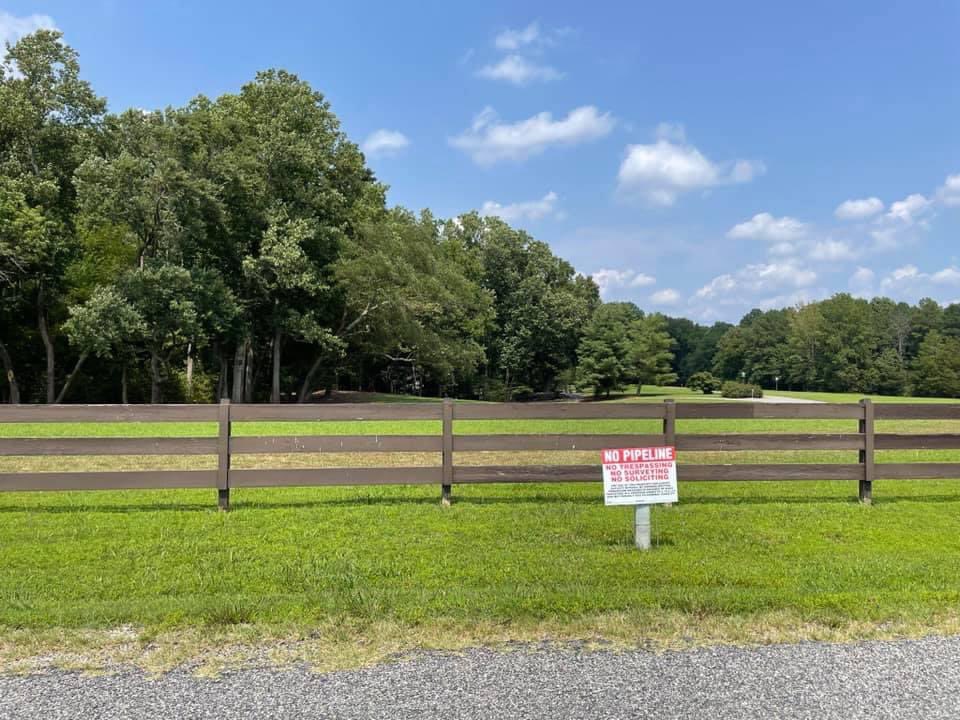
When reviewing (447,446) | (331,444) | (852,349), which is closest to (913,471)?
(447,446)

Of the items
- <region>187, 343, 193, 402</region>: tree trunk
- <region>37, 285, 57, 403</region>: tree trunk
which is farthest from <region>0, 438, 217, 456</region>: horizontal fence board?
<region>187, 343, 193, 402</region>: tree trunk

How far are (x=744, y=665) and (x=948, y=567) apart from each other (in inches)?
118

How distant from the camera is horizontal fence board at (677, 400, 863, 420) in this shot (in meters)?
7.82

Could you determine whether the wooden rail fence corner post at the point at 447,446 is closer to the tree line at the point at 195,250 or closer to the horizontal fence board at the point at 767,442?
the horizontal fence board at the point at 767,442

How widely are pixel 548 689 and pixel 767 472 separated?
542 cm

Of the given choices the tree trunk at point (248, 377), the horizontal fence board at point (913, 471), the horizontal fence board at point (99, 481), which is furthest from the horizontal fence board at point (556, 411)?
the tree trunk at point (248, 377)

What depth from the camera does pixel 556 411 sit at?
7.81 metres

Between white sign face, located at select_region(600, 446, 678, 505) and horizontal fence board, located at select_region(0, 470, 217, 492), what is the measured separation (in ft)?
14.2

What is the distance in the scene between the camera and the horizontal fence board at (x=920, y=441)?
7867 mm

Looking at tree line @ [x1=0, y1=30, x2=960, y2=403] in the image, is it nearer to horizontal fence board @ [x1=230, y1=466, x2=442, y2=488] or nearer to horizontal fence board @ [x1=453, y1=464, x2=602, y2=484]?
horizontal fence board @ [x1=230, y1=466, x2=442, y2=488]

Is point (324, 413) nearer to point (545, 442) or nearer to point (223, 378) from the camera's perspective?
point (545, 442)

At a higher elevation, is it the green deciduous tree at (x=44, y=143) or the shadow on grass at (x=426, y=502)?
the green deciduous tree at (x=44, y=143)

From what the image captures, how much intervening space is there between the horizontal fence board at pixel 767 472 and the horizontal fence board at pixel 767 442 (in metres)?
0.23

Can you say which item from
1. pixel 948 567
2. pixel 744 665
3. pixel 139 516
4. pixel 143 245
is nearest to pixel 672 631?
pixel 744 665
